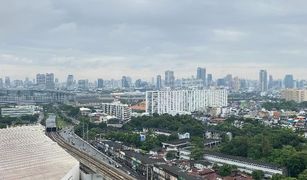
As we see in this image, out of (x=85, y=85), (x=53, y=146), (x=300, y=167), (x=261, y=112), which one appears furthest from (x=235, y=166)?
(x=85, y=85)

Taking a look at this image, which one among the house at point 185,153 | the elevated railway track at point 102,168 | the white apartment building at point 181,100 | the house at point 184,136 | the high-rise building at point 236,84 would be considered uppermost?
the high-rise building at point 236,84

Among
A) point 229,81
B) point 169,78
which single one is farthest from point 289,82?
point 169,78

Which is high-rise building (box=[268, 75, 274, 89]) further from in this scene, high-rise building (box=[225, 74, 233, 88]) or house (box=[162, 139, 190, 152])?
house (box=[162, 139, 190, 152])

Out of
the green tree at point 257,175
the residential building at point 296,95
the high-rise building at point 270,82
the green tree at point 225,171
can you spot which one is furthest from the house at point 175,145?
the high-rise building at point 270,82

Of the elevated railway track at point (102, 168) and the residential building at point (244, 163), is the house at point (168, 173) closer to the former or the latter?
the elevated railway track at point (102, 168)

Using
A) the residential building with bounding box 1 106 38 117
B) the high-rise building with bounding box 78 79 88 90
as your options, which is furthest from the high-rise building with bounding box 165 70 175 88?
the residential building with bounding box 1 106 38 117

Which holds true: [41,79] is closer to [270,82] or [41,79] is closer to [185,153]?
[270,82]
